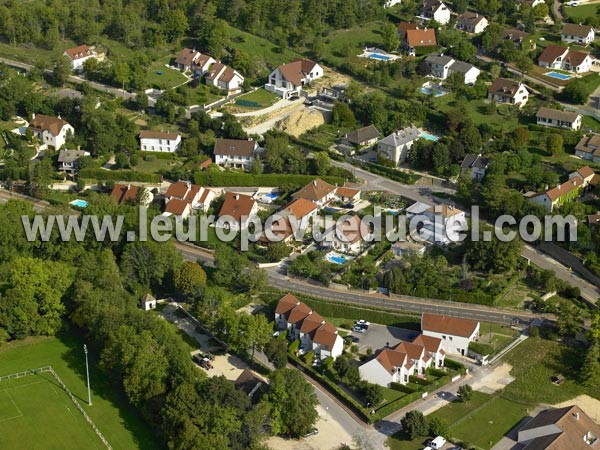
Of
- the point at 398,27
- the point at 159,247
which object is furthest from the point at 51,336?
the point at 398,27

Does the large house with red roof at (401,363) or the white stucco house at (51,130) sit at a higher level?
the white stucco house at (51,130)

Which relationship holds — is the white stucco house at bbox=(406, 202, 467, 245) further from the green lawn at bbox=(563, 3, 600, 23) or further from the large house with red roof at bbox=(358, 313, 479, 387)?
the green lawn at bbox=(563, 3, 600, 23)

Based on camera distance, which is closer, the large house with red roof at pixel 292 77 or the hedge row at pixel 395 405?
the hedge row at pixel 395 405

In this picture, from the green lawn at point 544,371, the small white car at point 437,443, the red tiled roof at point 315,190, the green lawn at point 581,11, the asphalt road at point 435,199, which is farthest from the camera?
the green lawn at point 581,11

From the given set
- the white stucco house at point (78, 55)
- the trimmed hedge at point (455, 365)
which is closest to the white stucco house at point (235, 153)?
the white stucco house at point (78, 55)

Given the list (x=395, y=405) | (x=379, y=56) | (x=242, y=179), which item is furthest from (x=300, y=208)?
(x=379, y=56)

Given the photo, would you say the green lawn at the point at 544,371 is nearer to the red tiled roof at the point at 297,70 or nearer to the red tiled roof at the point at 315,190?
the red tiled roof at the point at 315,190

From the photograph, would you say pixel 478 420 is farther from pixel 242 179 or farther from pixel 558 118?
pixel 558 118

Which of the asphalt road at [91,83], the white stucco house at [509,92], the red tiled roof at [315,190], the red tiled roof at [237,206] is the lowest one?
the red tiled roof at [237,206]
